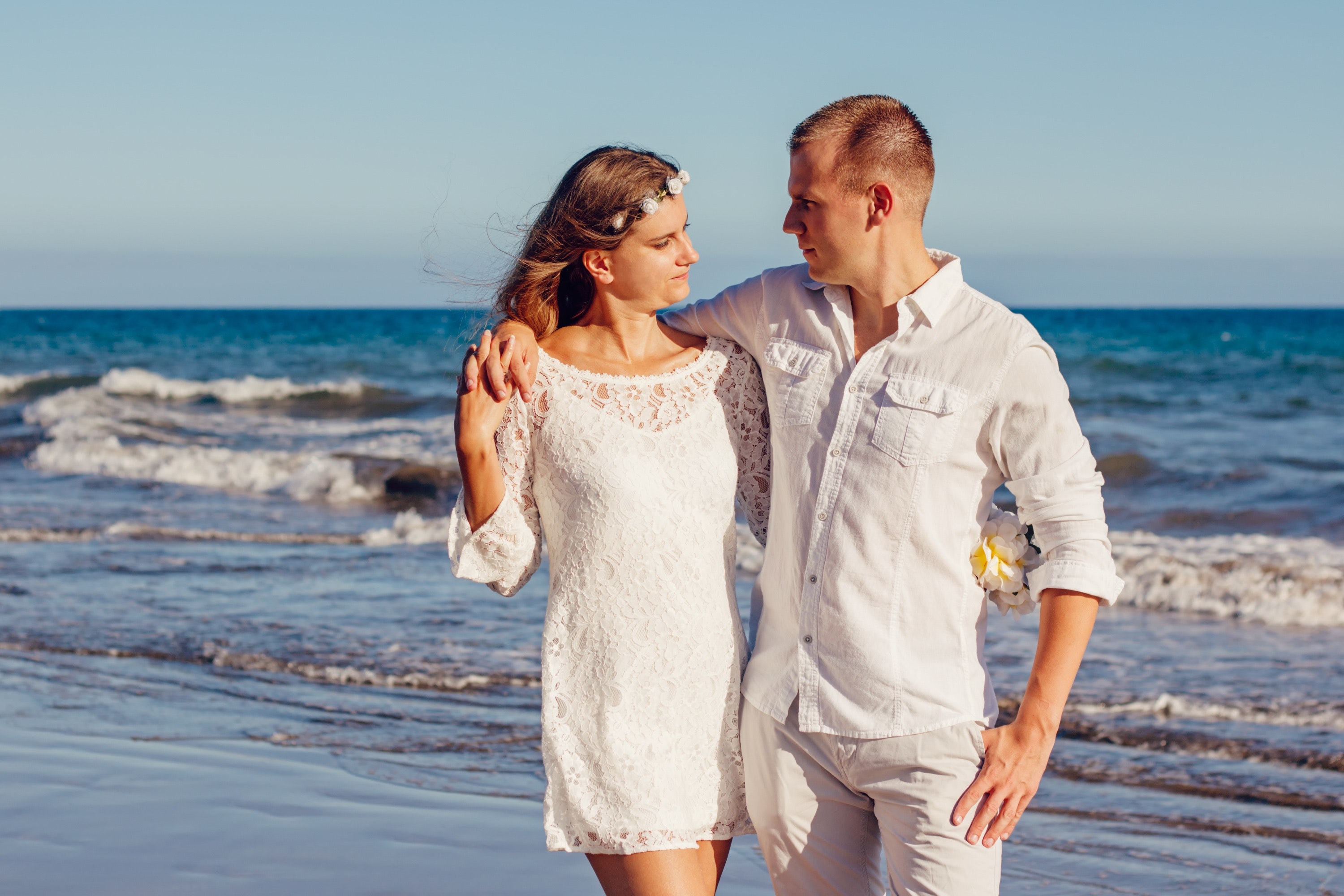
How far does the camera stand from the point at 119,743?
5.45m

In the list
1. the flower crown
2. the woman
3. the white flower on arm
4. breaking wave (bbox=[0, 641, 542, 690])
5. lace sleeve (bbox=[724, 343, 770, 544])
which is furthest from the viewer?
breaking wave (bbox=[0, 641, 542, 690])

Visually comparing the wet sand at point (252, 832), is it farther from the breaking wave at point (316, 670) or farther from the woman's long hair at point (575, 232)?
the woman's long hair at point (575, 232)

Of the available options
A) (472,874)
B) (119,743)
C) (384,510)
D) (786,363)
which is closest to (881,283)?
(786,363)

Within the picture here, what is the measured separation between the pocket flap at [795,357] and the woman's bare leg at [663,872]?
1058 millimetres

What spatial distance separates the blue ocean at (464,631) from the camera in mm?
4887

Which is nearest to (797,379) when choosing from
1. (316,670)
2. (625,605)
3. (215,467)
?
(625,605)

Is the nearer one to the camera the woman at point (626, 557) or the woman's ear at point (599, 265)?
the woman at point (626, 557)

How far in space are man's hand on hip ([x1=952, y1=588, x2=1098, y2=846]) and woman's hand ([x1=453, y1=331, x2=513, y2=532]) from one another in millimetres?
1153

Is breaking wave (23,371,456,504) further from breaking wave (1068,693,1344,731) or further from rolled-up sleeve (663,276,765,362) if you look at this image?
rolled-up sleeve (663,276,765,362)

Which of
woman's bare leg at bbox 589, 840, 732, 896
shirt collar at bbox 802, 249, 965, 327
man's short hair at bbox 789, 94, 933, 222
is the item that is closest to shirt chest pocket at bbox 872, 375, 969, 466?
shirt collar at bbox 802, 249, 965, 327

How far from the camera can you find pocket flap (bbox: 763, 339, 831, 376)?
8.70 ft

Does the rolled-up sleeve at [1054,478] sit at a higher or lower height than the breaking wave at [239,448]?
higher

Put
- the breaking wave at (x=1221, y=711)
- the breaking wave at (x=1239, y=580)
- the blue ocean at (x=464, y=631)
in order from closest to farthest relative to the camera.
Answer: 1. the blue ocean at (x=464, y=631)
2. the breaking wave at (x=1221, y=711)
3. the breaking wave at (x=1239, y=580)

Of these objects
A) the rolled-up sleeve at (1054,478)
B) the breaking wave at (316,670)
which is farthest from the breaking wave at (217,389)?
the rolled-up sleeve at (1054,478)
